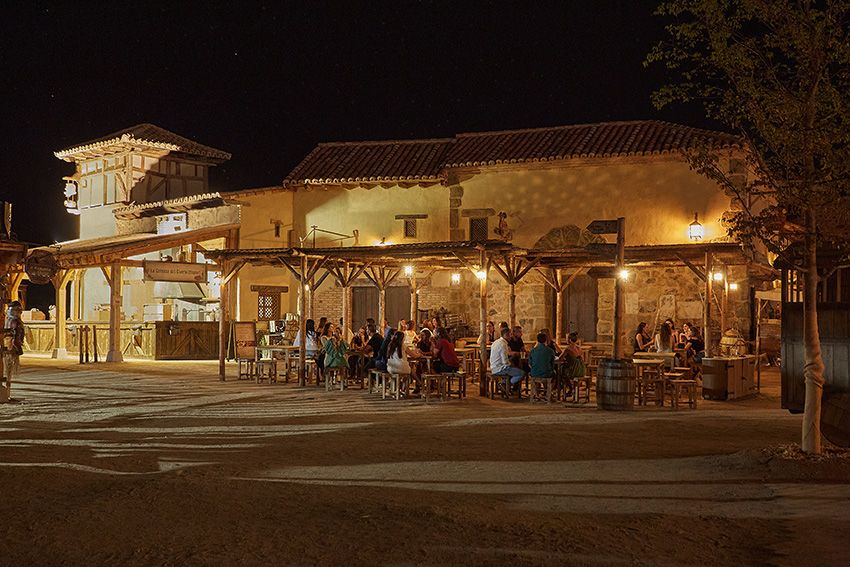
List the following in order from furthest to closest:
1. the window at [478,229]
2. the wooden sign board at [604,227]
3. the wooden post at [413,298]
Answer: the window at [478,229]
the wooden post at [413,298]
the wooden sign board at [604,227]

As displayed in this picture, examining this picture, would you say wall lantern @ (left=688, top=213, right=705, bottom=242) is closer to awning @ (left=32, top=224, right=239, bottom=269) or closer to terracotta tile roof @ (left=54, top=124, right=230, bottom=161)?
awning @ (left=32, top=224, right=239, bottom=269)

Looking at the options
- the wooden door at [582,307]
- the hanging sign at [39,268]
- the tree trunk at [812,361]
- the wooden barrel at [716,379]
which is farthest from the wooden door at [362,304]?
the tree trunk at [812,361]

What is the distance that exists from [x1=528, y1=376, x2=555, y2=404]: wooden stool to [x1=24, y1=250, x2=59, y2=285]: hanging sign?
449 inches

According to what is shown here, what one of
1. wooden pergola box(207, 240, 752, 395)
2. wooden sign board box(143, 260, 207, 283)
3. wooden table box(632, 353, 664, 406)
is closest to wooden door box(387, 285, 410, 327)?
wooden pergola box(207, 240, 752, 395)

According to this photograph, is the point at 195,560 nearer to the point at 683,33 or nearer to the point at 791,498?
the point at 791,498

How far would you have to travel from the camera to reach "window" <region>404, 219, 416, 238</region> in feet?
77.9

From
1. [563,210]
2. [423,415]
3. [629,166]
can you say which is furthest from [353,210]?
[423,415]

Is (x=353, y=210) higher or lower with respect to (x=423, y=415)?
higher

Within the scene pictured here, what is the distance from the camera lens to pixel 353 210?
80.2 ft

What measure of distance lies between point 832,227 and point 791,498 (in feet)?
8.22

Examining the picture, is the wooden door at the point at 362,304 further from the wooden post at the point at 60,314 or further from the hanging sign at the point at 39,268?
the hanging sign at the point at 39,268

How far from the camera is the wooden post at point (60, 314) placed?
23359mm

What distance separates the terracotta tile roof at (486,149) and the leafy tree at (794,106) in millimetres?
12115

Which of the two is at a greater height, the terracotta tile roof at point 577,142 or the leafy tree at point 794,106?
the terracotta tile roof at point 577,142
